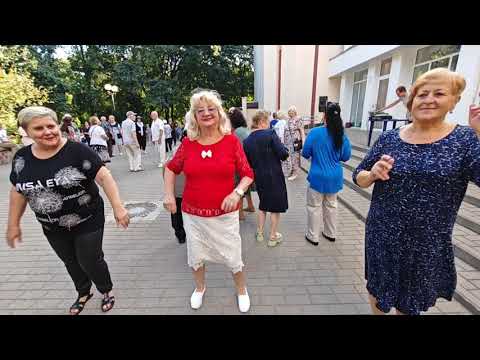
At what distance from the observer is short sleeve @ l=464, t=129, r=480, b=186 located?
1.24m

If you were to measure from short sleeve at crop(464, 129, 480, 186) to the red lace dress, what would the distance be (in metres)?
1.36

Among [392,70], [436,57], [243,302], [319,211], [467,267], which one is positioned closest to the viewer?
[243,302]

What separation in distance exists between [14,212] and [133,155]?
264 inches

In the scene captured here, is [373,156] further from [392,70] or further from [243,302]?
[392,70]

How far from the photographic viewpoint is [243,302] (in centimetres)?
231

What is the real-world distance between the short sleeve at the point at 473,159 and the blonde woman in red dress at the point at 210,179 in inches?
53.2

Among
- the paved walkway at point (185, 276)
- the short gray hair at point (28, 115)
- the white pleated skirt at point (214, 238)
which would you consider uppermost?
the short gray hair at point (28, 115)

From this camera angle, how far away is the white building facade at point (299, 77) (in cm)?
1756

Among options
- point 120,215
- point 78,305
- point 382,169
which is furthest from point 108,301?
point 382,169

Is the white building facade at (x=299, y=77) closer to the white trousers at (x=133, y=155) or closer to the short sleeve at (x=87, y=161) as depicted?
the white trousers at (x=133, y=155)

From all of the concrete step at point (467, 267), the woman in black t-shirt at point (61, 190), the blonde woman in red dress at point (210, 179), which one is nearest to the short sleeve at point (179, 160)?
the blonde woman in red dress at point (210, 179)

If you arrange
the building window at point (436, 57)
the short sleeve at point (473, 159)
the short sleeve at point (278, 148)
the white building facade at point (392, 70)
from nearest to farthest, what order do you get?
the short sleeve at point (473, 159), the short sleeve at point (278, 148), the white building facade at point (392, 70), the building window at point (436, 57)

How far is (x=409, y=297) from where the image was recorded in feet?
5.17

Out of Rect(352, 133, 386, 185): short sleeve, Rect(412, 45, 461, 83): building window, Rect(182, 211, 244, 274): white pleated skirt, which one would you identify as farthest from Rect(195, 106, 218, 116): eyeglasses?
Rect(412, 45, 461, 83): building window
